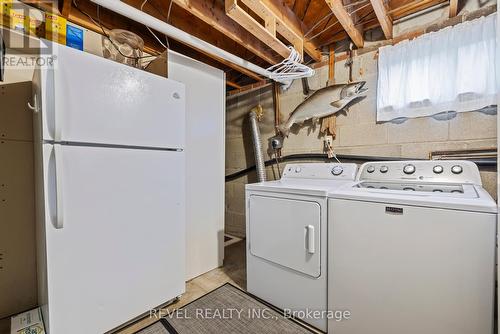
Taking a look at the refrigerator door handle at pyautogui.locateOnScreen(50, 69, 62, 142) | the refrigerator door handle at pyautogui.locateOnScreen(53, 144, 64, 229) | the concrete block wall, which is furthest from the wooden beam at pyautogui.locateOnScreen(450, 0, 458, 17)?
the refrigerator door handle at pyautogui.locateOnScreen(53, 144, 64, 229)

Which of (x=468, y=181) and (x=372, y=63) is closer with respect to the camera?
(x=468, y=181)

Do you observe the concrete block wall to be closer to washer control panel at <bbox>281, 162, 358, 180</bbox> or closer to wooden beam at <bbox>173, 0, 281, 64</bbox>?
washer control panel at <bbox>281, 162, 358, 180</bbox>

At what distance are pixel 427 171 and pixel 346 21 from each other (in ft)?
4.12

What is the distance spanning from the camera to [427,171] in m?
1.46

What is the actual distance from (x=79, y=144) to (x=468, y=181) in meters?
2.27

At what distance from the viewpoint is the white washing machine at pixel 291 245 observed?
135cm

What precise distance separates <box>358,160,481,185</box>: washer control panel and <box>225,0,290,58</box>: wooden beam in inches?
49.4

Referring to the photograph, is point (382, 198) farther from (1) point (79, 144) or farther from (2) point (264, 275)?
(1) point (79, 144)

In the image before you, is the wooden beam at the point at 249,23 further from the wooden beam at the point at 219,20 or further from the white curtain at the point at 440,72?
the white curtain at the point at 440,72

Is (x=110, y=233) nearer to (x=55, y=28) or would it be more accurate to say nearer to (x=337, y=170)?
(x=55, y=28)

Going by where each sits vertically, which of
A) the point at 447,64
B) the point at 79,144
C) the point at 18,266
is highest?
the point at 447,64

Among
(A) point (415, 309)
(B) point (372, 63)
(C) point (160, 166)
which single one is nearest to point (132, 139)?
(C) point (160, 166)

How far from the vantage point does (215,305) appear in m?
1.61

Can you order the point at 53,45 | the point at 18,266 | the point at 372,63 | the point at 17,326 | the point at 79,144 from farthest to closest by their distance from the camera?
the point at 372,63 < the point at 18,266 < the point at 17,326 < the point at 79,144 < the point at 53,45
